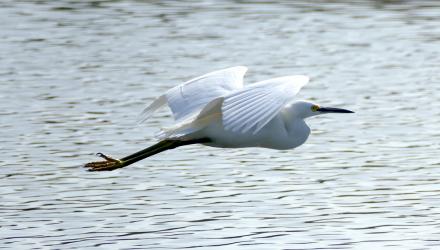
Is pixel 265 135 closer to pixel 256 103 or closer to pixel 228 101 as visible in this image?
pixel 228 101

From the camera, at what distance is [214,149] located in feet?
47.1

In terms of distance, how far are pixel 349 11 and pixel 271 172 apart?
11.7 metres

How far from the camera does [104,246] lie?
10.6m

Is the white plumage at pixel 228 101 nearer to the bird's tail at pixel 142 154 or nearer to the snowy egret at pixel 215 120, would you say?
the snowy egret at pixel 215 120

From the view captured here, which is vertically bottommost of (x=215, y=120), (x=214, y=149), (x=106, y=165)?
(x=214, y=149)

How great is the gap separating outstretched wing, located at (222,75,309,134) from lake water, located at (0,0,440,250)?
1.39 m

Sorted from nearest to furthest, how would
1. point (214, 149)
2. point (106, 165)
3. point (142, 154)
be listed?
1. point (142, 154)
2. point (106, 165)
3. point (214, 149)

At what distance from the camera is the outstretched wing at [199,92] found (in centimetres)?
1061

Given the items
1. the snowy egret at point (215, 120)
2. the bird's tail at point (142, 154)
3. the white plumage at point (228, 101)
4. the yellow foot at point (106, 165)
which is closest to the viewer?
the white plumage at point (228, 101)

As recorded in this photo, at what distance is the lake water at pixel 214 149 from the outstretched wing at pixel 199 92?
99 cm

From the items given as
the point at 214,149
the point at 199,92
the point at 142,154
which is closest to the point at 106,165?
the point at 142,154

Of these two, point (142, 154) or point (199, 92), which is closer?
point (199, 92)

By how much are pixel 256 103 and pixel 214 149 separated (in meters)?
4.86

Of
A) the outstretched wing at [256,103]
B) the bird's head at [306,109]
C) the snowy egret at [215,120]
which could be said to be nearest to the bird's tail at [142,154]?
the snowy egret at [215,120]
